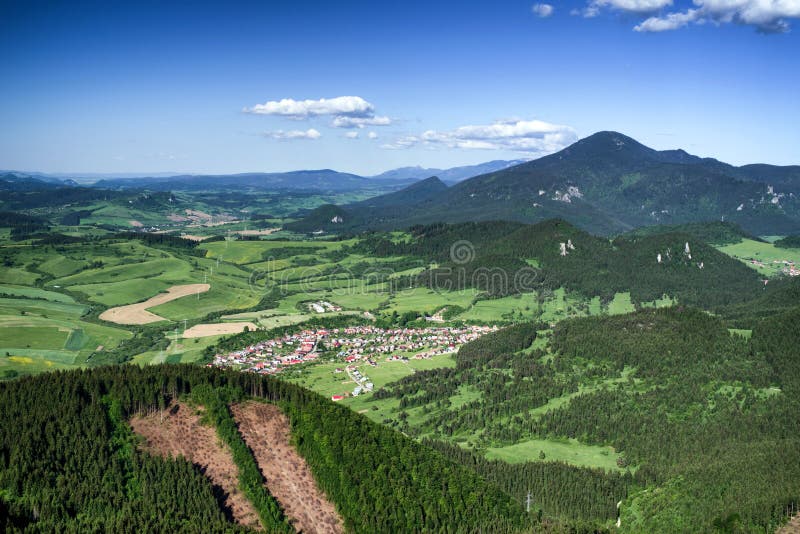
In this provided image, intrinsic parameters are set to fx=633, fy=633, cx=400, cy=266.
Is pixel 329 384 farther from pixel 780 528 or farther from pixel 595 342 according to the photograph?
pixel 780 528

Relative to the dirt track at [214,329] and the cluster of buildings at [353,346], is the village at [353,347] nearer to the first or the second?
the cluster of buildings at [353,346]

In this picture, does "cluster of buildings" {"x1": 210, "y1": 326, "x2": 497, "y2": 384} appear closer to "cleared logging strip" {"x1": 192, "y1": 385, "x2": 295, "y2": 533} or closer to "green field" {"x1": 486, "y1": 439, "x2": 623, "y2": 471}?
"green field" {"x1": 486, "y1": 439, "x2": 623, "y2": 471}

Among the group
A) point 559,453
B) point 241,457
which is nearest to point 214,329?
point 559,453

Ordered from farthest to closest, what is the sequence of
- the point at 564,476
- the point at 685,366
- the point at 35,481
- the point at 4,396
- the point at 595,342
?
the point at 595,342 < the point at 685,366 < the point at 564,476 < the point at 4,396 < the point at 35,481

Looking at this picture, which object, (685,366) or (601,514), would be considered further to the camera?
(685,366)

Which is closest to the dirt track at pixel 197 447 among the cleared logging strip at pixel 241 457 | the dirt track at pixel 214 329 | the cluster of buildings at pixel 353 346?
the cleared logging strip at pixel 241 457

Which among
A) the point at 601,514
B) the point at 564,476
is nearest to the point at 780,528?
the point at 601,514
